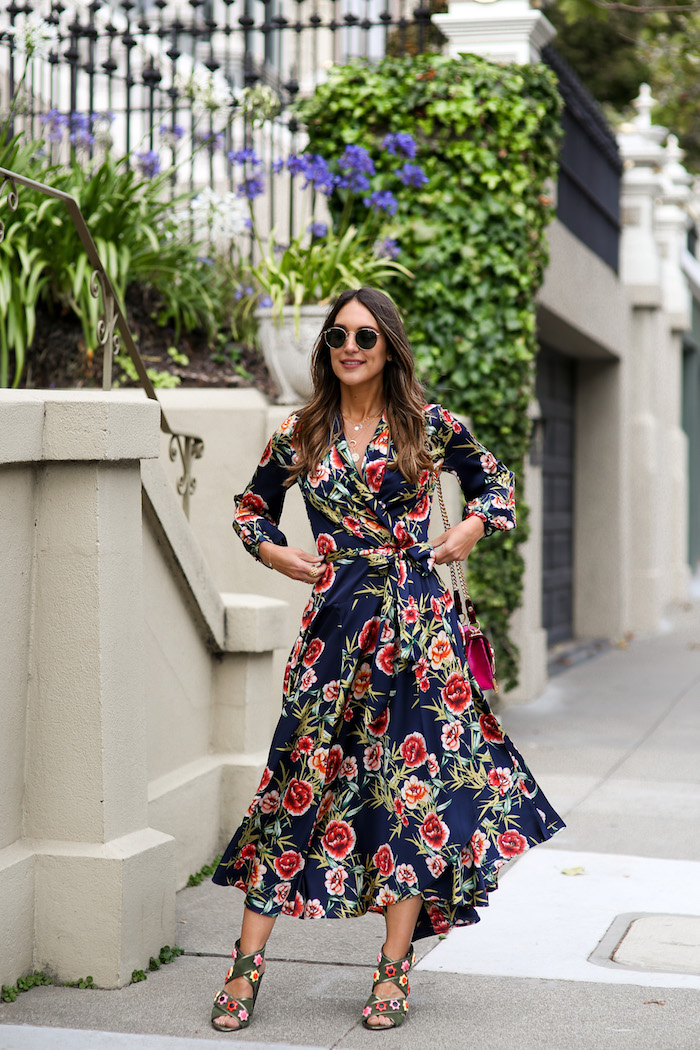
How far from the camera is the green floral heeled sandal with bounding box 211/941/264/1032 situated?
11.6 ft

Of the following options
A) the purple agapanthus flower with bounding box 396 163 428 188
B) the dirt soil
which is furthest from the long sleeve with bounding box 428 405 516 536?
the purple agapanthus flower with bounding box 396 163 428 188

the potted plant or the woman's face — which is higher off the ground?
the potted plant

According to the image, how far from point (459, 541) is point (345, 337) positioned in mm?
632

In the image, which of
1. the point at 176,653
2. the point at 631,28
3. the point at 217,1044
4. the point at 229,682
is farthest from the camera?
the point at 631,28

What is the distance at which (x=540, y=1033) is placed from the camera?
351cm

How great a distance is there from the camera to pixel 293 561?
3686 mm

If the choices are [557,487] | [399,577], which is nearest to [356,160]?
[399,577]

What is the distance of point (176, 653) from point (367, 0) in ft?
15.2

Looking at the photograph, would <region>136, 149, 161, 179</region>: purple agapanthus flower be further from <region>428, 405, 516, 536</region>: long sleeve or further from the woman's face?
<region>428, 405, 516, 536</region>: long sleeve

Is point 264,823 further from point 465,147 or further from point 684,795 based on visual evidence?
point 465,147

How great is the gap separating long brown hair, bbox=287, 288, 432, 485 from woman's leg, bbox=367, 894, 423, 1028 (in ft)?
3.69

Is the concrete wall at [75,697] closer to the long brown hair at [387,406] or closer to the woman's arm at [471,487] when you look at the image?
the long brown hair at [387,406]

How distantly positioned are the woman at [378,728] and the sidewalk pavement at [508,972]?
0.59 feet

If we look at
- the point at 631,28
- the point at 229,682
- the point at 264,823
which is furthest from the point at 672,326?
the point at 264,823
